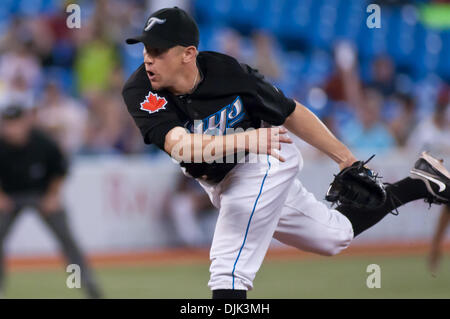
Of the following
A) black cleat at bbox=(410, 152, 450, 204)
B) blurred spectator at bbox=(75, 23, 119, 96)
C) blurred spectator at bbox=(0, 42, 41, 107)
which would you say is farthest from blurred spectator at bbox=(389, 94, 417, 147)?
black cleat at bbox=(410, 152, 450, 204)

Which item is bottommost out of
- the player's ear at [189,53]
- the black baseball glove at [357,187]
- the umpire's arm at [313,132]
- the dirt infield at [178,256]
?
the black baseball glove at [357,187]

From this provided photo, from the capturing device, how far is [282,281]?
886cm

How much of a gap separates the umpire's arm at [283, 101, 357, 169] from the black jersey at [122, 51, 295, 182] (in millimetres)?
92

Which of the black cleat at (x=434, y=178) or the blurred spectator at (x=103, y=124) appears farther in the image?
the blurred spectator at (x=103, y=124)

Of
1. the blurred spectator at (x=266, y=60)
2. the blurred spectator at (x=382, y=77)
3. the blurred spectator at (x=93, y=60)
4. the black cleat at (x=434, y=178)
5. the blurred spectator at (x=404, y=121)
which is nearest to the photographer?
the black cleat at (x=434, y=178)

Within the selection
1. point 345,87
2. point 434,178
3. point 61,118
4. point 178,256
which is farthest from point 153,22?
point 345,87

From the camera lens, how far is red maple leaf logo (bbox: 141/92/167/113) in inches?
191

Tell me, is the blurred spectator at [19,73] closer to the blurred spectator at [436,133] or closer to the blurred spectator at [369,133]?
the blurred spectator at [369,133]

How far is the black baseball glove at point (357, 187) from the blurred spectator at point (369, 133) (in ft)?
21.4

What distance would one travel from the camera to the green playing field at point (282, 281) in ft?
25.8

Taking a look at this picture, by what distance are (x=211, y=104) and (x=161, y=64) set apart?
0.40 meters

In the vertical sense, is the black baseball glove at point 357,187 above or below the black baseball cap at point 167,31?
below

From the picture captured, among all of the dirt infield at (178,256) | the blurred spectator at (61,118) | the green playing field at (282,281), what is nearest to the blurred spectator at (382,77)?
the dirt infield at (178,256)

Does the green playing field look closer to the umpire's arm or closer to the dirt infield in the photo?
the dirt infield
